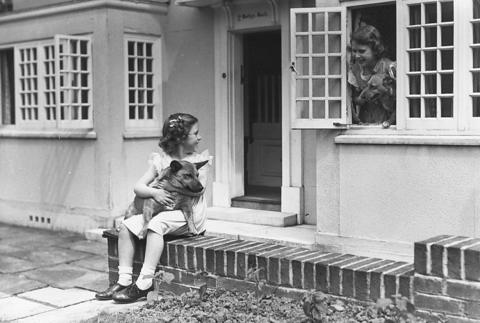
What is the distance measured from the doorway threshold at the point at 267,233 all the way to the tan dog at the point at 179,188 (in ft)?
8.05

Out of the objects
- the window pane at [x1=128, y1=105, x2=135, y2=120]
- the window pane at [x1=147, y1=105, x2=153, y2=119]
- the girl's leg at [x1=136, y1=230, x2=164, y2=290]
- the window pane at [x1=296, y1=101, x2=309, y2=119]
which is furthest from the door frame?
the girl's leg at [x1=136, y1=230, x2=164, y2=290]

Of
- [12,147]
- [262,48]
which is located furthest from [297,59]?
[12,147]

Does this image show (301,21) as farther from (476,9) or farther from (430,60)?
(476,9)

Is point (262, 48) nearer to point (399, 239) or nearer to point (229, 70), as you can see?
point (229, 70)

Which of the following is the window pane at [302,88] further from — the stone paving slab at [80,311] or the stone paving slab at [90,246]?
the stone paving slab at [80,311]

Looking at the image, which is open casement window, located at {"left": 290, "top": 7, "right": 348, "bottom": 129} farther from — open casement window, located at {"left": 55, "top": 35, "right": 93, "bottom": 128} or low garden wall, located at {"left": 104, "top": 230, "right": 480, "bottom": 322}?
open casement window, located at {"left": 55, "top": 35, "right": 93, "bottom": 128}

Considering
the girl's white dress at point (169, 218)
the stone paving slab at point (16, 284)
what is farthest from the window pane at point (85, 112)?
the girl's white dress at point (169, 218)

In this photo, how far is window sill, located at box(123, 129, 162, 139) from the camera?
31.8 feet

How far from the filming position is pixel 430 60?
6.83 metres

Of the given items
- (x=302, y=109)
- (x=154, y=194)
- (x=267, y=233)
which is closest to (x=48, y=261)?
(x=267, y=233)

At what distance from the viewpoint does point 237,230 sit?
8352mm

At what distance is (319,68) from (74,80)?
3959mm

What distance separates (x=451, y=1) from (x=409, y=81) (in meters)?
0.85

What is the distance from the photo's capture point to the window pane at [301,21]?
24.1ft
